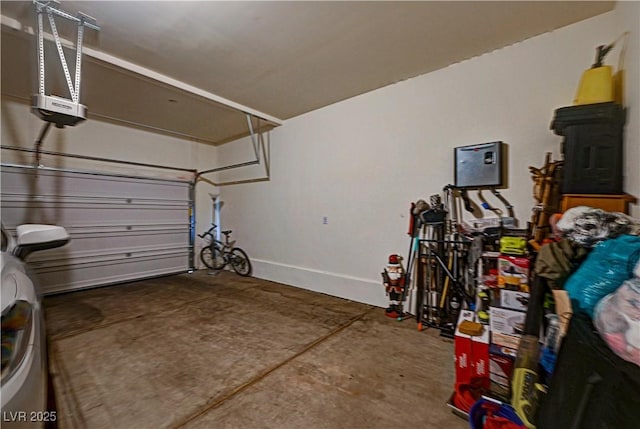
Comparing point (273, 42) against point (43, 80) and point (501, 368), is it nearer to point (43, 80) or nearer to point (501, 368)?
point (43, 80)

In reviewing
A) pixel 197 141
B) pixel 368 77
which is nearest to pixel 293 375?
pixel 368 77

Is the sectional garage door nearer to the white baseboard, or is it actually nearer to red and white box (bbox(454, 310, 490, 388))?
the white baseboard

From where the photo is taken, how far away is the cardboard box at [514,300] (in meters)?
1.94

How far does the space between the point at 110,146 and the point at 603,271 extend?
6.65 metres

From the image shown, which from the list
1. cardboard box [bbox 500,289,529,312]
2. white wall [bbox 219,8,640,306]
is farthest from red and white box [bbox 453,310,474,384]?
white wall [bbox 219,8,640,306]

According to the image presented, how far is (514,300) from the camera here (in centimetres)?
197

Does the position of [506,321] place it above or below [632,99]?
below

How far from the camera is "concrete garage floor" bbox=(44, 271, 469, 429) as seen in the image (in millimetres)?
1670

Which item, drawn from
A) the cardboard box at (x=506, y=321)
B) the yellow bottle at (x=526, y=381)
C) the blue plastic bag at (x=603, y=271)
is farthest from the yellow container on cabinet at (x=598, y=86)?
the yellow bottle at (x=526, y=381)

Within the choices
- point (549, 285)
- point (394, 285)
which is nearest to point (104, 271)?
point (394, 285)

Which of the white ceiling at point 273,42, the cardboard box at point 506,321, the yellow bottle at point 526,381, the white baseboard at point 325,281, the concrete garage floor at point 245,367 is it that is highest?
the white ceiling at point 273,42

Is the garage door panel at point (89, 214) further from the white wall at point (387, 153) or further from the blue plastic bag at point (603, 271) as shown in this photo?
the blue plastic bag at point (603, 271)

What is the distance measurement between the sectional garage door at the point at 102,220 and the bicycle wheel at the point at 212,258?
309mm

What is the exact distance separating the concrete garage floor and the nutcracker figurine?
17 centimetres
